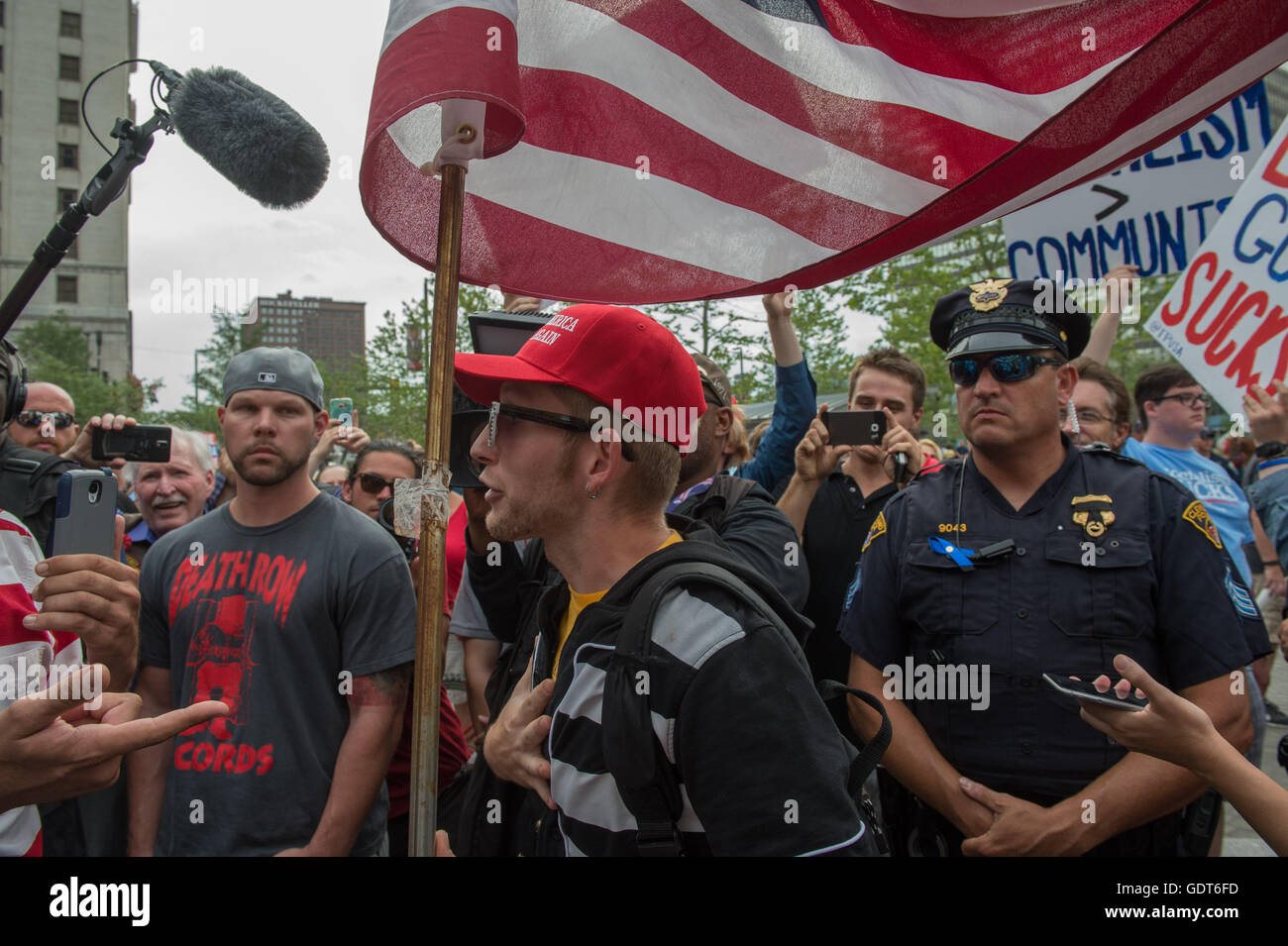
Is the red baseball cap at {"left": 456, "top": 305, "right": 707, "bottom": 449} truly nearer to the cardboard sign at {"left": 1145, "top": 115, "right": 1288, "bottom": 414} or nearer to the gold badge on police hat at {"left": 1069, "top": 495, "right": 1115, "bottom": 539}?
the gold badge on police hat at {"left": 1069, "top": 495, "right": 1115, "bottom": 539}

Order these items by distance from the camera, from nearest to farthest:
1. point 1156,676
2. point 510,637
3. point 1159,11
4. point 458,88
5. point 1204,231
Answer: point 458,88 < point 1159,11 < point 1156,676 < point 510,637 < point 1204,231

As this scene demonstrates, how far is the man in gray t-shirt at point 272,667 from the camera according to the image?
2.60m

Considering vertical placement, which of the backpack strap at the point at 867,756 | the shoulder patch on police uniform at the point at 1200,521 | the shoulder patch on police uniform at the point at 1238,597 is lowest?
the backpack strap at the point at 867,756

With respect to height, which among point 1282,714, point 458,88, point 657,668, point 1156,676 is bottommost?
point 1282,714

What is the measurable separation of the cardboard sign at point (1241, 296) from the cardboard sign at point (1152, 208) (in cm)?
41

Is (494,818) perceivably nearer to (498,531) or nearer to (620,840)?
(620,840)

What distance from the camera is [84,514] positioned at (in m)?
1.67

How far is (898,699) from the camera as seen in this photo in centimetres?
252

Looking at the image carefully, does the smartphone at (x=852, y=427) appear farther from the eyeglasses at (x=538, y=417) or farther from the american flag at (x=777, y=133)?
the eyeglasses at (x=538, y=417)

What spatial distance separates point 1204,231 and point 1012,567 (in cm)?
255

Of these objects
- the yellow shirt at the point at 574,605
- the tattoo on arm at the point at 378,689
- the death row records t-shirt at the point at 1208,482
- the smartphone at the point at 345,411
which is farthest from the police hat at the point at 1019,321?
the smartphone at the point at 345,411

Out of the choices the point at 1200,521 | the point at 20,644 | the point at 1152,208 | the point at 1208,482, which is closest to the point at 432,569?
the point at 20,644

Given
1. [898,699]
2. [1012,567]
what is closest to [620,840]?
[898,699]

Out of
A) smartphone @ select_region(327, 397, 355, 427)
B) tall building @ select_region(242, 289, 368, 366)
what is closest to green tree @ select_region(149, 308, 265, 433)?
tall building @ select_region(242, 289, 368, 366)
